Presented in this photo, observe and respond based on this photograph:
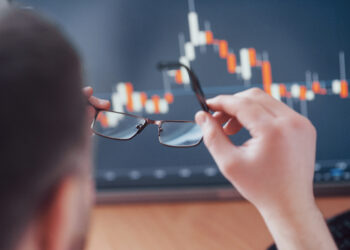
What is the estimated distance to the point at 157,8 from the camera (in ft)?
2.45

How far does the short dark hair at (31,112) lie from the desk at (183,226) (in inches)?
19.3

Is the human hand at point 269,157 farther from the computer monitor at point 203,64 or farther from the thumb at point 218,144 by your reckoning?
the computer monitor at point 203,64

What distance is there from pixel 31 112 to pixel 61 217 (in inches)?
3.3

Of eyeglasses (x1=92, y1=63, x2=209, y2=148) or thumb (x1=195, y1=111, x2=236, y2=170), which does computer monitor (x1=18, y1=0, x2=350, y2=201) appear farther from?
thumb (x1=195, y1=111, x2=236, y2=170)

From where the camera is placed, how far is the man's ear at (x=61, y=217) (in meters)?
0.27

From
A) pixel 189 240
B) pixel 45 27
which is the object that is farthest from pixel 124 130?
pixel 45 27

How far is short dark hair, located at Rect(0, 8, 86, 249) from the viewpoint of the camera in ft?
0.73

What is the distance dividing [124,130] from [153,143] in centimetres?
13

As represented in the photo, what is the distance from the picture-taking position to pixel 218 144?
45cm

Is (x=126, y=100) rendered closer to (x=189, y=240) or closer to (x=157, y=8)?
(x=157, y=8)

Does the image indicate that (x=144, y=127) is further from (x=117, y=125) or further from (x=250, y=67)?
(x=250, y=67)

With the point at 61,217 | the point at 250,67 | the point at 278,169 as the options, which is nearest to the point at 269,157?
the point at 278,169

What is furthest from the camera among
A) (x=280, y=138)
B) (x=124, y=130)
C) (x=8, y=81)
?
(x=124, y=130)

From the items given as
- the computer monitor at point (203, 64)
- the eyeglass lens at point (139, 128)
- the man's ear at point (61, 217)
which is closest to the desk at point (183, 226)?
the computer monitor at point (203, 64)
